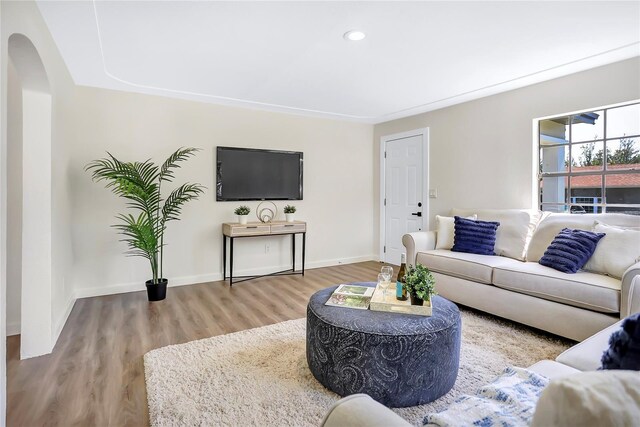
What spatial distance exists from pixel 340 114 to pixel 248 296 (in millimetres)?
2933

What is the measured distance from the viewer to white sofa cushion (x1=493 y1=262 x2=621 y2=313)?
91.0 inches

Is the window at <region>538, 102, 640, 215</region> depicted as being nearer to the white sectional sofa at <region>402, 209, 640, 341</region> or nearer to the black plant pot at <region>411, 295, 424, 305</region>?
the white sectional sofa at <region>402, 209, 640, 341</region>

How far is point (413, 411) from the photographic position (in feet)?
5.68

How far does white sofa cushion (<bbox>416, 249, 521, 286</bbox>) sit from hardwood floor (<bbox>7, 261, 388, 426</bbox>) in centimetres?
113

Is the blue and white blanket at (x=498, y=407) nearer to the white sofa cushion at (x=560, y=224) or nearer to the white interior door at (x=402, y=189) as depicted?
the white sofa cushion at (x=560, y=224)

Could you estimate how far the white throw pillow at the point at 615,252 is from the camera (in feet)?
8.23

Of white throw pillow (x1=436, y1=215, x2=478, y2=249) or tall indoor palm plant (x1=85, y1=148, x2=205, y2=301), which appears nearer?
tall indoor palm plant (x1=85, y1=148, x2=205, y2=301)

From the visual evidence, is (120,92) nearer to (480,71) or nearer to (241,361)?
(241,361)

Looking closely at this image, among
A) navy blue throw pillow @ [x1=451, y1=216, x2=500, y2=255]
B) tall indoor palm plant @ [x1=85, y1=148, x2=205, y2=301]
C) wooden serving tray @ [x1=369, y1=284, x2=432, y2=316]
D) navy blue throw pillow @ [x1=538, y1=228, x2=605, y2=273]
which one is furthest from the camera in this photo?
navy blue throw pillow @ [x1=451, y1=216, x2=500, y2=255]

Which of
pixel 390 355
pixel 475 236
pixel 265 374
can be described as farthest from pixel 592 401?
pixel 475 236

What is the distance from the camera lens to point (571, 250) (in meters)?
2.73

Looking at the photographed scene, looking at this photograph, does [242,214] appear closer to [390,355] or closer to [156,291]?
[156,291]

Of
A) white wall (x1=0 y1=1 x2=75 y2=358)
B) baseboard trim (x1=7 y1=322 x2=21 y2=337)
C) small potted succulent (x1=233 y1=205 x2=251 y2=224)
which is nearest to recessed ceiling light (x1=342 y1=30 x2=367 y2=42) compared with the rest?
white wall (x1=0 y1=1 x2=75 y2=358)

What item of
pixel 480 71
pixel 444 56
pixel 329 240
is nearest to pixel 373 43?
pixel 444 56
